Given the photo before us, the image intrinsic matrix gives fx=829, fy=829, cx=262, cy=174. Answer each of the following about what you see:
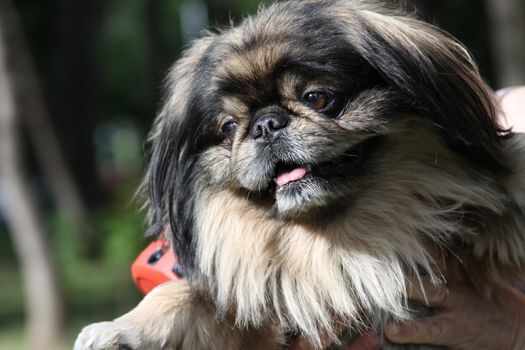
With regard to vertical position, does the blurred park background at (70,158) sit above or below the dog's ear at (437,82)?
below

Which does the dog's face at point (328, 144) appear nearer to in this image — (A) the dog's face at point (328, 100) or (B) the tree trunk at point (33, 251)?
(A) the dog's face at point (328, 100)

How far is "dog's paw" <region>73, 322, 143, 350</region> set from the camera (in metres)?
2.47

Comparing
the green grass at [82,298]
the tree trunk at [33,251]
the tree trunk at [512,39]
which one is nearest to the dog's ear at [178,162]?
the tree trunk at [512,39]

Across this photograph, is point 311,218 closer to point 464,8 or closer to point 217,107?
point 217,107

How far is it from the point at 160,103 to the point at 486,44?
12543mm

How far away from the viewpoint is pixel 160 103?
3.27 meters

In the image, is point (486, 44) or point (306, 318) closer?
point (306, 318)

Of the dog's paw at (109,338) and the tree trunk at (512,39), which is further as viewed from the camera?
the tree trunk at (512,39)

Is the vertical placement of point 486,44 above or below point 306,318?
below

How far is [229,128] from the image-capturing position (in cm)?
277

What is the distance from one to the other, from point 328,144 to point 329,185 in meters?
0.15

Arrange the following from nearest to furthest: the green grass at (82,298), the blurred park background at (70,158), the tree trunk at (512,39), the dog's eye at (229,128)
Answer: the dog's eye at (229,128), the tree trunk at (512,39), the blurred park background at (70,158), the green grass at (82,298)

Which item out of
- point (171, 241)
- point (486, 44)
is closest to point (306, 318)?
Result: point (171, 241)

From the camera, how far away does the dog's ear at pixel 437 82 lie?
254 cm
